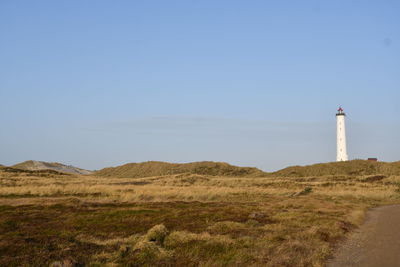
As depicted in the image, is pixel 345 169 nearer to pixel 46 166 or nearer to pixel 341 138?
pixel 341 138

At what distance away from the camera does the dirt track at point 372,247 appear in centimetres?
1255

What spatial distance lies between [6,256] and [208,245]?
6569 millimetres

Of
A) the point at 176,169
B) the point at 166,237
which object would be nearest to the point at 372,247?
the point at 166,237

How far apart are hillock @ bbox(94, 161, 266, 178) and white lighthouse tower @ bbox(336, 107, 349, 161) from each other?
62.2 ft

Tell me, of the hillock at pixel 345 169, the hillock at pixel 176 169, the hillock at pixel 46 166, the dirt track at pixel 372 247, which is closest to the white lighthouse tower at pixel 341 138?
the hillock at pixel 345 169

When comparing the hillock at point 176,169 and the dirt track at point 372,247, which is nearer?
the dirt track at point 372,247

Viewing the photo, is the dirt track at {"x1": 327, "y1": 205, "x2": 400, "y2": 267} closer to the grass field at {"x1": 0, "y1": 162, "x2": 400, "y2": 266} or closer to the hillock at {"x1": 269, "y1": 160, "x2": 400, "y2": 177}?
the grass field at {"x1": 0, "y1": 162, "x2": 400, "y2": 266}

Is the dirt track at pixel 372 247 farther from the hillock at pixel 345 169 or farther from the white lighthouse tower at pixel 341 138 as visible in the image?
the white lighthouse tower at pixel 341 138

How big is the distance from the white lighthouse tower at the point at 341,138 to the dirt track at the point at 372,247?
262ft

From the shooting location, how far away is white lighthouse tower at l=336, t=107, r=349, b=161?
98.6 metres

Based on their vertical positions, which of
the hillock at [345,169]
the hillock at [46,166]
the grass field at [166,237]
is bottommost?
the grass field at [166,237]

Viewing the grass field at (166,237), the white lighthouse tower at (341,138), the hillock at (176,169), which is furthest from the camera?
the hillock at (176,169)

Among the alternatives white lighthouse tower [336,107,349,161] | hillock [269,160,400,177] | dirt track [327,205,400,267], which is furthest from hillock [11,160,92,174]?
dirt track [327,205,400,267]

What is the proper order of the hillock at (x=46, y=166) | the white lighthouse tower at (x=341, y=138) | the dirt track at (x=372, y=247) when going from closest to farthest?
the dirt track at (x=372, y=247) → the white lighthouse tower at (x=341, y=138) → the hillock at (x=46, y=166)
